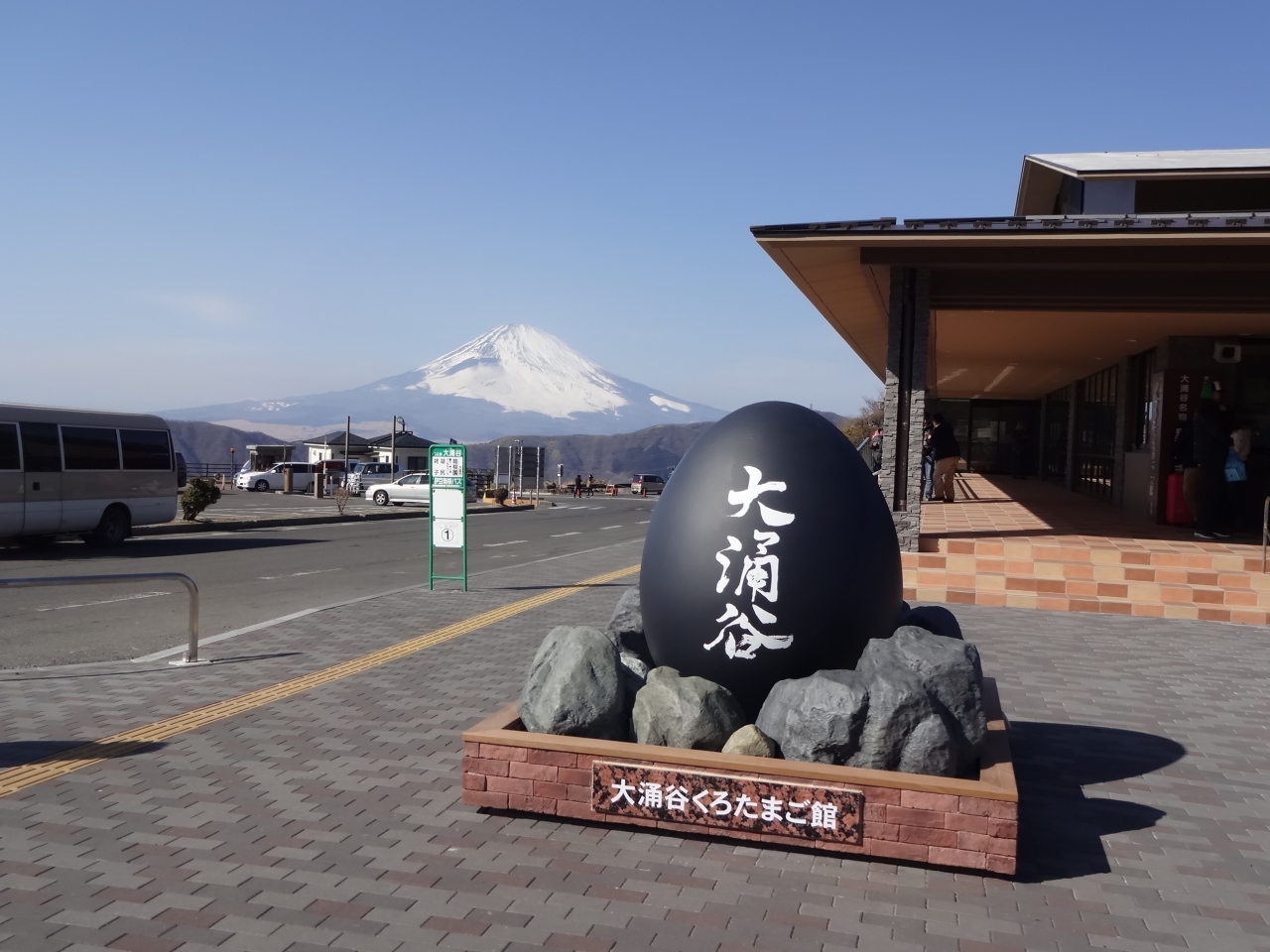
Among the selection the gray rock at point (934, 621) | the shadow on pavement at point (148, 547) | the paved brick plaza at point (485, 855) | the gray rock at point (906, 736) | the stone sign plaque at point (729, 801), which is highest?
the gray rock at point (934, 621)

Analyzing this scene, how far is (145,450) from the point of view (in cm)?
2045

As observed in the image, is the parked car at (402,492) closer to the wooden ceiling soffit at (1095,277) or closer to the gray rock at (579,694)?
the wooden ceiling soffit at (1095,277)

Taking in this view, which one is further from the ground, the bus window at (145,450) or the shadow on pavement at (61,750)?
the bus window at (145,450)

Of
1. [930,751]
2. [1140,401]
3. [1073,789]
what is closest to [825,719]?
[930,751]

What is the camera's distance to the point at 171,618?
11859 millimetres

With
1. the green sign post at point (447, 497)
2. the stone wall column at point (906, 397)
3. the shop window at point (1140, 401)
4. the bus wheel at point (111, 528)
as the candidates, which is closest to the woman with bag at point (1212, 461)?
the shop window at point (1140, 401)

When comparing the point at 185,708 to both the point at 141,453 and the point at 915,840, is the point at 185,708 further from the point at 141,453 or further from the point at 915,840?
the point at 141,453

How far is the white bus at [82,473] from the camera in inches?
696

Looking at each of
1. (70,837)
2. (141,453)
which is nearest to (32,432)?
(141,453)

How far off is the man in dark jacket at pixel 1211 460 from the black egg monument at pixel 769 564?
10.3 m

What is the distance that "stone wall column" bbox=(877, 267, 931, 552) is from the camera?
42.2 ft

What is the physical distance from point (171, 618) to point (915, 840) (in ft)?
32.1

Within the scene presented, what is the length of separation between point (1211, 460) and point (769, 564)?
11056 mm

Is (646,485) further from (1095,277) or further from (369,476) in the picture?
(1095,277)
